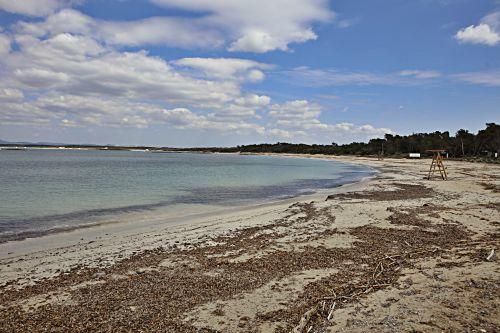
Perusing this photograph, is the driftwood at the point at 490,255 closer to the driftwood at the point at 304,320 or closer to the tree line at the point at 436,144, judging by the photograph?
the driftwood at the point at 304,320

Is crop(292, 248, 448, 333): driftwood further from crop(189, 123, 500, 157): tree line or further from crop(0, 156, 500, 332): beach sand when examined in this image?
crop(189, 123, 500, 157): tree line

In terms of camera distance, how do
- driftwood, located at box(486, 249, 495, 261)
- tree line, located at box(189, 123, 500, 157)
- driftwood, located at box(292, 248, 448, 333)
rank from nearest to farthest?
driftwood, located at box(292, 248, 448, 333)
driftwood, located at box(486, 249, 495, 261)
tree line, located at box(189, 123, 500, 157)

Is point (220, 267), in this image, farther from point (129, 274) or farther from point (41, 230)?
point (41, 230)

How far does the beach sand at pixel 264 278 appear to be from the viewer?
17.5ft

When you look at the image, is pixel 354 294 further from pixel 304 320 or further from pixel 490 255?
pixel 490 255

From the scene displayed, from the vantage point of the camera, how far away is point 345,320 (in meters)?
5.23

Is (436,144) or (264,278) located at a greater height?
(436,144)

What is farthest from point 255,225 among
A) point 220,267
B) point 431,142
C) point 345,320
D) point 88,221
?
point 431,142

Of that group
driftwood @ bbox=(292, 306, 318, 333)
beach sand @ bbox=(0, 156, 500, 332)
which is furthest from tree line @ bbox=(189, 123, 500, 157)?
driftwood @ bbox=(292, 306, 318, 333)

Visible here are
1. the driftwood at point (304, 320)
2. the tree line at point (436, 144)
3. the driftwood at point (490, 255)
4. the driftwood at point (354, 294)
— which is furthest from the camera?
the tree line at point (436, 144)

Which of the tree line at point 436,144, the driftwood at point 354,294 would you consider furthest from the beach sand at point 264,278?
the tree line at point 436,144

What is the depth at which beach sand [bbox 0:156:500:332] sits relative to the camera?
5324 millimetres

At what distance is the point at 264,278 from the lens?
7.25m

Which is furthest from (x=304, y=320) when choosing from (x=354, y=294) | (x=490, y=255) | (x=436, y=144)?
(x=436, y=144)
